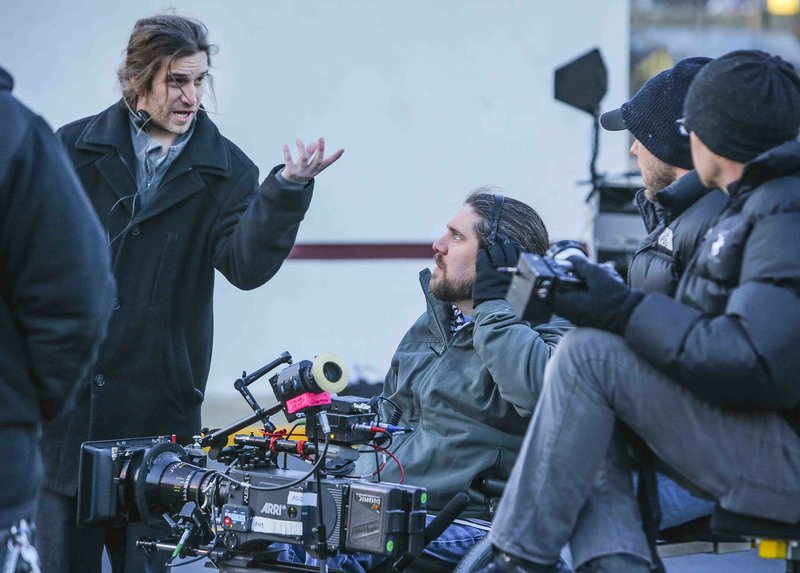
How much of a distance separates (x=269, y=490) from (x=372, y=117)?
2167 mm

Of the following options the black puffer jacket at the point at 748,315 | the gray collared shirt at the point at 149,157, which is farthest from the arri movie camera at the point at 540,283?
the gray collared shirt at the point at 149,157

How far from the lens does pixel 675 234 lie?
→ 99.5 inches

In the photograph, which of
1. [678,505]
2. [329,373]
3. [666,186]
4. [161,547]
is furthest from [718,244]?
[161,547]

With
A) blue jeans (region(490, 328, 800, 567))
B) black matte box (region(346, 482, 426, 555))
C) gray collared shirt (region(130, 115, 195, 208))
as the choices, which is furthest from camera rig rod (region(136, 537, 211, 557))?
blue jeans (region(490, 328, 800, 567))

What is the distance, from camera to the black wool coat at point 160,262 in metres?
3.22

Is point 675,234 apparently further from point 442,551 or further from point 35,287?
point 35,287

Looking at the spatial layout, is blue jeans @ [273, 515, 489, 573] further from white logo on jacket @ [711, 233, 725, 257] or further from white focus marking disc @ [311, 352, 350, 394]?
white logo on jacket @ [711, 233, 725, 257]

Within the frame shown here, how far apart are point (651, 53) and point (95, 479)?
3.16 metres

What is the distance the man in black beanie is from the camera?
2133mm

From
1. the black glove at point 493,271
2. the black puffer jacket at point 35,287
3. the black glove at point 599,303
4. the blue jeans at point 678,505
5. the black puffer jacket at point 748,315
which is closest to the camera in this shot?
the black puffer jacket at point 35,287

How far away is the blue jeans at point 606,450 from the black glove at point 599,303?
3cm

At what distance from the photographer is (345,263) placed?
478 cm

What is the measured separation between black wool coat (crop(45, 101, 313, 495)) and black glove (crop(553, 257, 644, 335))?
1147 mm

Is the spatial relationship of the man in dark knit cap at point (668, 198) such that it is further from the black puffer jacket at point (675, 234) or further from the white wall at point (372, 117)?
the white wall at point (372, 117)
